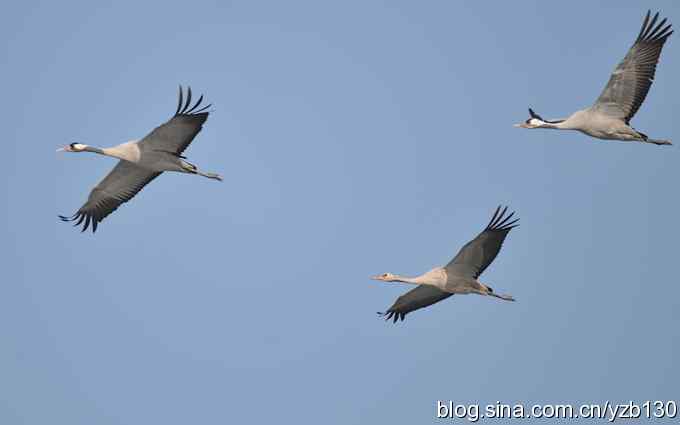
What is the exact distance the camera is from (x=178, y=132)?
71.3 feet

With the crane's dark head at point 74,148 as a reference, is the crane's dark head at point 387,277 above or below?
below

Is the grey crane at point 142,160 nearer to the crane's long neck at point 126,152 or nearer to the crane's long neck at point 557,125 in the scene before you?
the crane's long neck at point 126,152

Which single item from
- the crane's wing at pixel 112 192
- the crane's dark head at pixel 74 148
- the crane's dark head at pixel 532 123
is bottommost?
the crane's wing at pixel 112 192

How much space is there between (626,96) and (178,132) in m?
7.87

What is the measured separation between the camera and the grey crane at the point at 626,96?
21.7 meters

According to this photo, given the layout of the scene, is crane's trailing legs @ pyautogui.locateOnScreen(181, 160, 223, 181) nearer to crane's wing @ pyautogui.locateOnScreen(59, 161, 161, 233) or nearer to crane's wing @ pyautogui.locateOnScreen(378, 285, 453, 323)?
crane's wing @ pyautogui.locateOnScreen(59, 161, 161, 233)

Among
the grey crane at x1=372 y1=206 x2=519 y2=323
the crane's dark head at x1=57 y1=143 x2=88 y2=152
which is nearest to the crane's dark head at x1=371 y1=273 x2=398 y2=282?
the grey crane at x1=372 y1=206 x2=519 y2=323

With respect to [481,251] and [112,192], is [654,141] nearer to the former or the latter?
[481,251]

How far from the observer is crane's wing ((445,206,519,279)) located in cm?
2072

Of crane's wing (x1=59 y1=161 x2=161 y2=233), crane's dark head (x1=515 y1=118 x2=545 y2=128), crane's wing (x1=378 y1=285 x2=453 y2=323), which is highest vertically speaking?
crane's dark head (x1=515 y1=118 x2=545 y2=128)

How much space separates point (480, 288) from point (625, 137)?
3853 mm

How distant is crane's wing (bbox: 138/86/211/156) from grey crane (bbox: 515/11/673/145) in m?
6.48

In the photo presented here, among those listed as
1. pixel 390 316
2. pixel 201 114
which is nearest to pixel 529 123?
pixel 390 316

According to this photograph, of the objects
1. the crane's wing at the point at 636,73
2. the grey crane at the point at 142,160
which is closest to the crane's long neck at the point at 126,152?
the grey crane at the point at 142,160
